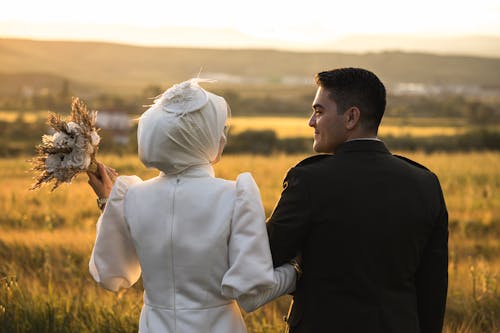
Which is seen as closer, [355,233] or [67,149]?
[355,233]

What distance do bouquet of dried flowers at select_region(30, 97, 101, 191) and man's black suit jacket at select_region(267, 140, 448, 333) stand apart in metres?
0.76

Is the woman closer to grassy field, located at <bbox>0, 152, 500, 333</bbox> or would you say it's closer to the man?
the man

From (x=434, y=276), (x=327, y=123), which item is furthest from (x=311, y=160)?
(x=434, y=276)

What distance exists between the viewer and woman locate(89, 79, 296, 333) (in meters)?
2.76

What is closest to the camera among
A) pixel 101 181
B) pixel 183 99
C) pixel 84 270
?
pixel 183 99

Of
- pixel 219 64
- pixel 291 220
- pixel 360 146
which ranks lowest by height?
pixel 219 64

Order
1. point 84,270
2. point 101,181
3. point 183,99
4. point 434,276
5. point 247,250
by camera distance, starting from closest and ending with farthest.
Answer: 1. point 247,250
2. point 183,99
3. point 434,276
4. point 101,181
5. point 84,270

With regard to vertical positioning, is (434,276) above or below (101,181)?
below

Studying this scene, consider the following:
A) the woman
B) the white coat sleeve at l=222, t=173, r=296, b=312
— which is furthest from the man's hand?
the white coat sleeve at l=222, t=173, r=296, b=312

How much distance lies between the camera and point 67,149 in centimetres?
303

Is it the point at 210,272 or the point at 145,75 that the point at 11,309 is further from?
the point at 145,75

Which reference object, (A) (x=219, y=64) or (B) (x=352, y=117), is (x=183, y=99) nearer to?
(B) (x=352, y=117)

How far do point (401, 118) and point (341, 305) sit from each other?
64.8 m

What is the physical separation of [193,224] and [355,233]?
564 millimetres
